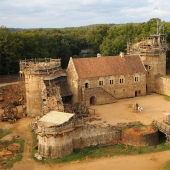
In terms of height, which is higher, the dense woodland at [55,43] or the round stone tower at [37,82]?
the dense woodland at [55,43]

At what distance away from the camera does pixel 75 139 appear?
33.1 metres

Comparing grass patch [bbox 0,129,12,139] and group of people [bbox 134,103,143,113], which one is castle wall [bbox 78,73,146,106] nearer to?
group of people [bbox 134,103,143,113]

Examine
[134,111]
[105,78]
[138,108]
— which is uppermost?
[105,78]

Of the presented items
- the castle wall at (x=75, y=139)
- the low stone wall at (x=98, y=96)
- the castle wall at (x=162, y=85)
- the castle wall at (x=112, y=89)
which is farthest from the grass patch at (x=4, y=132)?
the castle wall at (x=162, y=85)

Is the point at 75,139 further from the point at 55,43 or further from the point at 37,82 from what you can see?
the point at 55,43

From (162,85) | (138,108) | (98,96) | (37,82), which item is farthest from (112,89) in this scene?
(37,82)

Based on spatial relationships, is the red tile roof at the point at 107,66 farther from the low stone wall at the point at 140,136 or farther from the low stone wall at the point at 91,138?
the low stone wall at the point at 140,136

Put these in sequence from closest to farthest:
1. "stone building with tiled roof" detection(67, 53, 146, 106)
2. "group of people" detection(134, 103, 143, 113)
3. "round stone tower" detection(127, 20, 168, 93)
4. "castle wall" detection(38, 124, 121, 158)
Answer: "castle wall" detection(38, 124, 121, 158), "group of people" detection(134, 103, 143, 113), "stone building with tiled roof" detection(67, 53, 146, 106), "round stone tower" detection(127, 20, 168, 93)

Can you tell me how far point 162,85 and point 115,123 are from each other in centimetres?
1779

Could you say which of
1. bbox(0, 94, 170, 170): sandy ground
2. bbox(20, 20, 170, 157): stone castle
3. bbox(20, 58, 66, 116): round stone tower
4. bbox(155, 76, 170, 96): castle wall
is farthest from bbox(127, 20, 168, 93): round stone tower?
bbox(20, 58, 66, 116): round stone tower

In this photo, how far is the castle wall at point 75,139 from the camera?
31203mm

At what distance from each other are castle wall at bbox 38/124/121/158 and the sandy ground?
1.58m

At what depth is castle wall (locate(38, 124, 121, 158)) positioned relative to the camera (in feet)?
102

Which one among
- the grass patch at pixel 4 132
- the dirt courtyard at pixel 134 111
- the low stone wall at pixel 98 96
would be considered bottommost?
the grass patch at pixel 4 132
